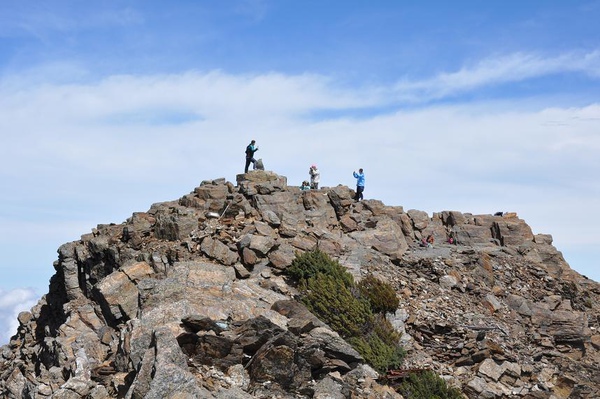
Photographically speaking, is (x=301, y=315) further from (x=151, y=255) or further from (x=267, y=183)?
(x=267, y=183)

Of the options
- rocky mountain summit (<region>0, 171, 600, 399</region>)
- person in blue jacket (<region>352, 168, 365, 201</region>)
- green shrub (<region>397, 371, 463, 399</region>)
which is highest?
person in blue jacket (<region>352, 168, 365, 201</region>)

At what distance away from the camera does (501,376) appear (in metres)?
24.9

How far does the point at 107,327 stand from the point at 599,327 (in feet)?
77.7

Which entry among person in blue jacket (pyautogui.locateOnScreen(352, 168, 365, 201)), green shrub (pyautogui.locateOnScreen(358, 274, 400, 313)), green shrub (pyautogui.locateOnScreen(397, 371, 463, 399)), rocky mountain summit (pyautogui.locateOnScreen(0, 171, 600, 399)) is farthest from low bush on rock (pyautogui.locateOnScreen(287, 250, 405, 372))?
person in blue jacket (pyautogui.locateOnScreen(352, 168, 365, 201))

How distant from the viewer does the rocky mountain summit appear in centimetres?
1988

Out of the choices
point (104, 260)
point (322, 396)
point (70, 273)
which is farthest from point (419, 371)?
point (70, 273)

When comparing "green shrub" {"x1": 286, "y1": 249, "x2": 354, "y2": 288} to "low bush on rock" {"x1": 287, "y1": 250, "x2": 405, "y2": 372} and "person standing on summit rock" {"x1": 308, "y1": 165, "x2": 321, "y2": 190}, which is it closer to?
"low bush on rock" {"x1": 287, "y1": 250, "x2": 405, "y2": 372}

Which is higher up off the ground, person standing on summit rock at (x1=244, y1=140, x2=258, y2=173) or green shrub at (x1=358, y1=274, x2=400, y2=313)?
person standing on summit rock at (x1=244, y1=140, x2=258, y2=173)

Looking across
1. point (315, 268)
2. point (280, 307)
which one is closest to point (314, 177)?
point (315, 268)

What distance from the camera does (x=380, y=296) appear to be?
27641 millimetres

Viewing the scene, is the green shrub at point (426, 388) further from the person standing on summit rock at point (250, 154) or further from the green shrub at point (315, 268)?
the person standing on summit rock at point (250, 154)

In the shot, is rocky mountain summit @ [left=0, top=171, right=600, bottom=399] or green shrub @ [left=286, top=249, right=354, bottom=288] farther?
green shrub @ [left=286, top=249, right=354, bottom=288]

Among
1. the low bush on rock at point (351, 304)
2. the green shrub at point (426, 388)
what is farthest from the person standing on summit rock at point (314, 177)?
the green shrub at point (426, 388)

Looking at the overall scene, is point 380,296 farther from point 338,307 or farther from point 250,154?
point 250,154
